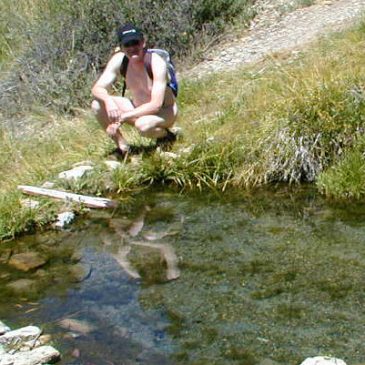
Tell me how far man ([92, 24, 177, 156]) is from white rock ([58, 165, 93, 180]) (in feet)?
1.38

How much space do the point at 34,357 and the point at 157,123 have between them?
3654 mm

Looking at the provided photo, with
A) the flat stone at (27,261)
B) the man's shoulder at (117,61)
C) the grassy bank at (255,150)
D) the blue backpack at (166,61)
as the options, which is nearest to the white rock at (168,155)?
the grassy bank at (255,150)

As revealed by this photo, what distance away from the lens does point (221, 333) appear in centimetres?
537

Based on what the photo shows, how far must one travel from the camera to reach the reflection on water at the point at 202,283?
5.23 metres

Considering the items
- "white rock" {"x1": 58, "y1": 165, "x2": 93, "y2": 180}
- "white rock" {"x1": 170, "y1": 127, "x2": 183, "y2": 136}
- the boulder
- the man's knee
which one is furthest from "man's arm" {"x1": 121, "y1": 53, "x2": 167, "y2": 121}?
the boulder

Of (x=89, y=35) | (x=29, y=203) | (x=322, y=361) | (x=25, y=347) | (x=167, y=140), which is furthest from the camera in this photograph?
(x=89, y=35)

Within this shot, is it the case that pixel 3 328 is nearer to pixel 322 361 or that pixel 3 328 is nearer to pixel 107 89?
pixel 322 361

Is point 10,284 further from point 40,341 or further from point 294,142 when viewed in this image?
point 294,142

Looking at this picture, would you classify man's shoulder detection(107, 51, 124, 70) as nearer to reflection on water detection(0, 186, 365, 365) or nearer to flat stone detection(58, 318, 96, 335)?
reflection on water detection(0, 186, 365, 365)

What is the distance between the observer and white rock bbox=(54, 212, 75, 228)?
748 centimetres

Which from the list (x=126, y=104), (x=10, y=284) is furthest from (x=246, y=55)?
(x=10, y=284)

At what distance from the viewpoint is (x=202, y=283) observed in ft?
20.1

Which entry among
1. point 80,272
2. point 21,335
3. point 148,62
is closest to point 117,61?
point 148,62

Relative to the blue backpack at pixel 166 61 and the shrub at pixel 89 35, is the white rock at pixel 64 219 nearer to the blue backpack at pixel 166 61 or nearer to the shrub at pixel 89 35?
the blue backpack at pixel 166 61
